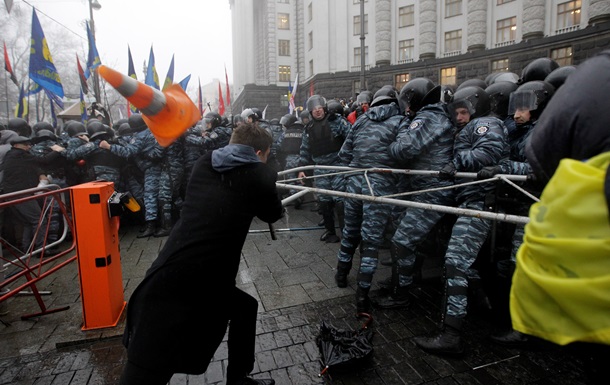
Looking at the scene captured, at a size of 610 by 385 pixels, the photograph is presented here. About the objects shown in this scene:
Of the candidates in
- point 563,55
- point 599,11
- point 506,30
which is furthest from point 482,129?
point 506,30

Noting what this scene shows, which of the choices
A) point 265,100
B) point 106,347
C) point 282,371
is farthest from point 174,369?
point 265,100

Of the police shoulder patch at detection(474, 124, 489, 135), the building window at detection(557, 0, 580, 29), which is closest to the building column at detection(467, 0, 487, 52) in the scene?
the building window at detection(557, 0, 580, 29)

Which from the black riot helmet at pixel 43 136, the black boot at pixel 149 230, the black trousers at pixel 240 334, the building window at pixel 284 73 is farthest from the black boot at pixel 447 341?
the building window at pixel 284 73

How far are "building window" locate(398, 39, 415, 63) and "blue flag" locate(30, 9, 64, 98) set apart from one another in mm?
26025

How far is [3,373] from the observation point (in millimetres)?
3119

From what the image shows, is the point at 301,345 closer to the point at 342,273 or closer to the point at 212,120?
the point at 342,273

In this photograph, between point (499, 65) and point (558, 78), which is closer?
point (558, 78)

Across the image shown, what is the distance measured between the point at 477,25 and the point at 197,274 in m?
29.1

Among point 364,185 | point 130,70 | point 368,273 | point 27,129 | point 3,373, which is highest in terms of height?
point 130,70

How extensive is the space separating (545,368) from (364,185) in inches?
94.1

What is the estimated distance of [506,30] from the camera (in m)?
24.9

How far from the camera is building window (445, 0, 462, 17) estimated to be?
27.3 meters

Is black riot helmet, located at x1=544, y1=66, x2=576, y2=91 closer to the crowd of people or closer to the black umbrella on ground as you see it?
the crowd of people

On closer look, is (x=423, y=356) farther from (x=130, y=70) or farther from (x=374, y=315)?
(x=130, y=70)
